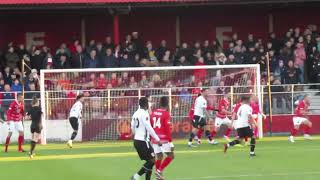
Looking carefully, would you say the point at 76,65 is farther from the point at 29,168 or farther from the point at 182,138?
the point at 29,168

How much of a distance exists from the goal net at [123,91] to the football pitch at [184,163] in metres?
2.36

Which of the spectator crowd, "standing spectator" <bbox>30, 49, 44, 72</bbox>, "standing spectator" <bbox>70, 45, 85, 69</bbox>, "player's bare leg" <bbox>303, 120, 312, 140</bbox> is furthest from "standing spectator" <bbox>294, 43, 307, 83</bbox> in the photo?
"standing spectator" <bbox>30, 49, 44, 72</bbox>

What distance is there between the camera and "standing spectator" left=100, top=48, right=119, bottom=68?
28000mm

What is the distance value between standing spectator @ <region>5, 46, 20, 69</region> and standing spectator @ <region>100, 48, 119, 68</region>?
3525 mm

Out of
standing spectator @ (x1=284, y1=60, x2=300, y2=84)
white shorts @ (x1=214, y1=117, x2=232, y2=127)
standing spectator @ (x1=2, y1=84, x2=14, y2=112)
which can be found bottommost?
white shorts @ (x1=214, y1=117, x2=232, y2=127)

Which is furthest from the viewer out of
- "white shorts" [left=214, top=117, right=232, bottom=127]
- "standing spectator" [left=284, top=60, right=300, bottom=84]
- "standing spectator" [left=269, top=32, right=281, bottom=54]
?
"standing spectator" [left=269, top=32, right=281, bottom=54]

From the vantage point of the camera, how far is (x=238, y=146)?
2303 centimetres

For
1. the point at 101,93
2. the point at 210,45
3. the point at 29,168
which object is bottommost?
the point at 29,168

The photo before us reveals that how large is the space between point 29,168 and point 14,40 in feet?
51.2

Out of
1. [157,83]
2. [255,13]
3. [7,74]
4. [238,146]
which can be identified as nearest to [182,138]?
[157,83]

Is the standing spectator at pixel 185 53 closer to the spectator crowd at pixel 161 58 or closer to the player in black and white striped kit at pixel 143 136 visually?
the spectator crowd at pixel 161 58

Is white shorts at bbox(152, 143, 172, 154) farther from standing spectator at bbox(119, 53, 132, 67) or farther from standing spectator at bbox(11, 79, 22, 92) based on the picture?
standing spectator at bbox(119, 53, 132, 67)

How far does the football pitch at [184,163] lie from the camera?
1591cm

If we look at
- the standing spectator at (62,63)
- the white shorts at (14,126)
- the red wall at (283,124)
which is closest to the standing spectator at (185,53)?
the red wall at (283,124)
